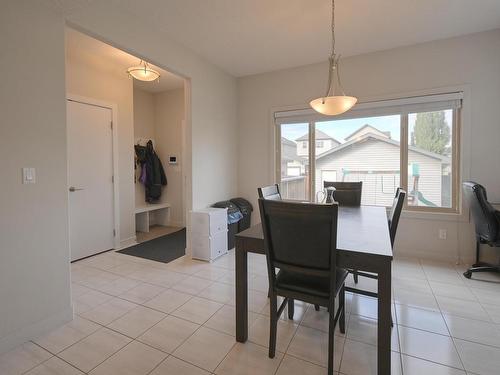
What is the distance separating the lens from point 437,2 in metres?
2.47

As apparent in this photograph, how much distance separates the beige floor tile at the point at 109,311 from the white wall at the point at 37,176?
166 millimetres

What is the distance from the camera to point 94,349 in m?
1.76

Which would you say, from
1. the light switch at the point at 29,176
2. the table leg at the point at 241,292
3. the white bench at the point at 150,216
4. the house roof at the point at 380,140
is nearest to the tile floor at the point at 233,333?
the table leg at the point at 241,292

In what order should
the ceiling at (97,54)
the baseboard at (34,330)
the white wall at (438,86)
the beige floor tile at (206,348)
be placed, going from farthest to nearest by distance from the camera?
the white wall at (438,86)
the ceiling at (97,54)
the baseboard at (34,330)
the beige floor tile at (206,348)

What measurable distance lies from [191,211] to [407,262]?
2811 mm

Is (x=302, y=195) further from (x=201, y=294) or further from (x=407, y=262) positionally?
(x=201, y=294)

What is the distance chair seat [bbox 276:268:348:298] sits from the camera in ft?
5.09

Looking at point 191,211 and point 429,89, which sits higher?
point 429,89

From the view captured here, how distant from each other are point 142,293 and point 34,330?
83 cm

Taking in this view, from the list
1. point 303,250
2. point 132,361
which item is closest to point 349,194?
point 303,250

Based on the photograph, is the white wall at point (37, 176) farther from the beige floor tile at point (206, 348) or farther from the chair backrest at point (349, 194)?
the chair backrest at point (349, 194)

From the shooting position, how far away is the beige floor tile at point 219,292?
2.43m

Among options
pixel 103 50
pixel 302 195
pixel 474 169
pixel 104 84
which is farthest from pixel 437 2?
pixel 104 84

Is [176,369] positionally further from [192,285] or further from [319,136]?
[319,136]
